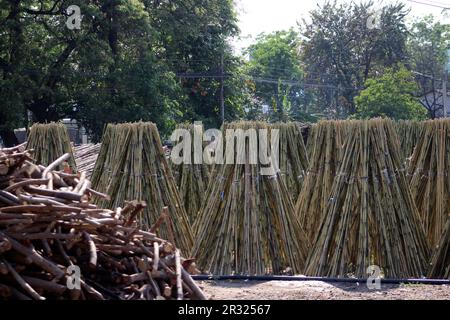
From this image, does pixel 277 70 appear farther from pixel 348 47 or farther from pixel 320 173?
pixel 320 173

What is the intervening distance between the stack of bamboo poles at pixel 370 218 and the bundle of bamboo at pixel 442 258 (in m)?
0.18

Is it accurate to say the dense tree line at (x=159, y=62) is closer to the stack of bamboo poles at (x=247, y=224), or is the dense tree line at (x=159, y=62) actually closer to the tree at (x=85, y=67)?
the tree at (x=85, y=67)

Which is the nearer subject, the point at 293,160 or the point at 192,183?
the point at 293,160

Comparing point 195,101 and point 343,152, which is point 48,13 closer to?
point 195,101

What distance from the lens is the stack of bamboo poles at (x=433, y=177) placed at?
30.3 feet

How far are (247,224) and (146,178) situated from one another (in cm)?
144

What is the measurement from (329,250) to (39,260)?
4315 millimetres

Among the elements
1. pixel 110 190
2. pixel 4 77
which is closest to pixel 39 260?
pixel 110 190

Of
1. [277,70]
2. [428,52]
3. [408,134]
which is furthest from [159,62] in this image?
[428,52]

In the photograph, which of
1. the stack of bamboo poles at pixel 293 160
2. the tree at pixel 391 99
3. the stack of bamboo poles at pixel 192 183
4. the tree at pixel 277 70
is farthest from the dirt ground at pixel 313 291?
the tree at pixel 277 70

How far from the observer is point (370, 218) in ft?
27.8

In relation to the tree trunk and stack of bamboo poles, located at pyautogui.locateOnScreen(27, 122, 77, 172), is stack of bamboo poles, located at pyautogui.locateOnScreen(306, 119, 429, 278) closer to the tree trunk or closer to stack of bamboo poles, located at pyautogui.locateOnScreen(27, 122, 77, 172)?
stack of bamboo poles, located at pyautogui.locateOnScreen(27, 122, 77, 172)

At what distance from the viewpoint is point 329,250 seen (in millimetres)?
8484

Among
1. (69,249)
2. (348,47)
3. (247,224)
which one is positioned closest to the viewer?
(69,249)
